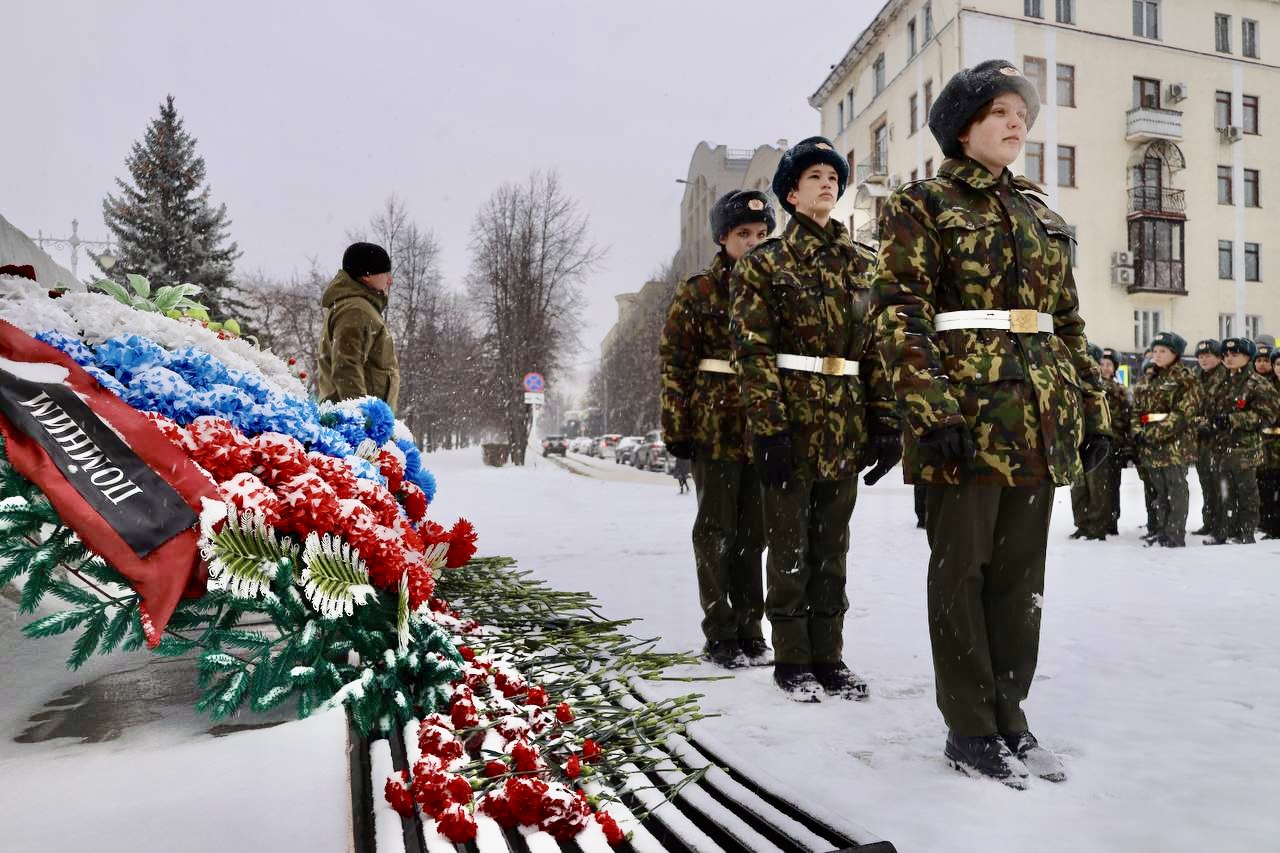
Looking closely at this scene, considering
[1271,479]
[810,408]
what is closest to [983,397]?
[810,408]

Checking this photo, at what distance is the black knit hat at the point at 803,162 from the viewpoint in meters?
3.62

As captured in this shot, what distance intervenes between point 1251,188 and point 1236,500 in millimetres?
25477

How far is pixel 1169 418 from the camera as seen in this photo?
26.8 ft

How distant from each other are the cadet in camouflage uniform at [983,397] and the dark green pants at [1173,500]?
6.24m

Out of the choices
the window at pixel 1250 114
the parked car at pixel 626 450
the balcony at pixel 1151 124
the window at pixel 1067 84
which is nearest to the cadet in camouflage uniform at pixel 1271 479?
the window at pixel 1067 84

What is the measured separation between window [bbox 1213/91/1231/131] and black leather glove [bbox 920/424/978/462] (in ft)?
105

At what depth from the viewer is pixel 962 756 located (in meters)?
2.62

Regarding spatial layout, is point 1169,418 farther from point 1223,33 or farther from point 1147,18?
point 1223,33

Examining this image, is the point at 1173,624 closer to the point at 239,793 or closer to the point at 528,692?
the point at 528,692

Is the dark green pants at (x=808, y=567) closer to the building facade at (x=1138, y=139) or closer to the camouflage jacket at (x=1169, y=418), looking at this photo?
the camouflage jacket at (x=1169, y=418)

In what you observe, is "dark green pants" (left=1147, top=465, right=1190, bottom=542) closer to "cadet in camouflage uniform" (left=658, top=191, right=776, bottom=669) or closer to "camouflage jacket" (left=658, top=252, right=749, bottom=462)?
"cadet in camouflage uniform" (left=658, top=191, right=776, bottom=669)

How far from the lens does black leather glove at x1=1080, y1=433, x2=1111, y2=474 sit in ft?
9.35

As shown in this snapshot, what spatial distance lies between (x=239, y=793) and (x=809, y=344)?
2.56m

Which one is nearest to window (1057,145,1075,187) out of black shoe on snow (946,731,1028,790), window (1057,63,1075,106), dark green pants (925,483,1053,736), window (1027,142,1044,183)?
window (1027,142,1044,183)
